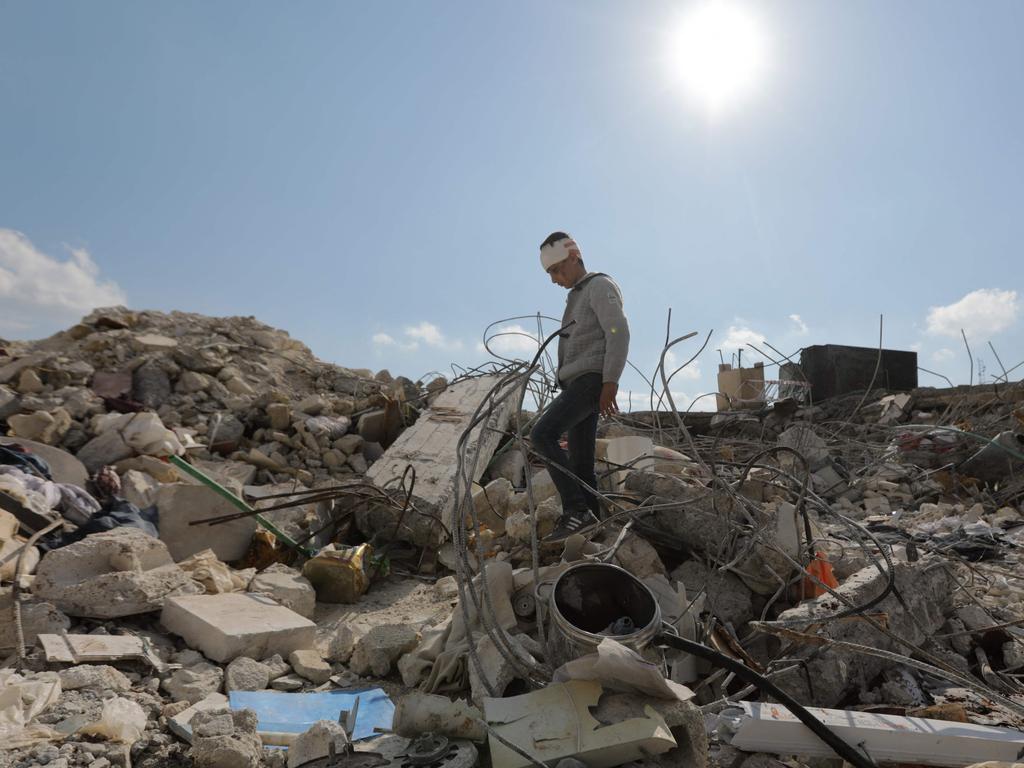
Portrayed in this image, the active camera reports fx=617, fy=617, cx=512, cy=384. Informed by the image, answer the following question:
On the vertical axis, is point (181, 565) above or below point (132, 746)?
above

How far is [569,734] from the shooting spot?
187 cm

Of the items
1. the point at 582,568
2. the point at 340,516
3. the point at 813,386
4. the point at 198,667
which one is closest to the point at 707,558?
the point at 582,568

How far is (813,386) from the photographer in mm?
11789

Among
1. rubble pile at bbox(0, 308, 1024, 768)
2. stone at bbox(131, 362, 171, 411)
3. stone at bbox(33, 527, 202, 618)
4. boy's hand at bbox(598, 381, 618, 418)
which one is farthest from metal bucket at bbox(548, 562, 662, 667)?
stone at bbox(131, 362, 171, 411)

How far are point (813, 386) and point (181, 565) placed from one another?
11.2 meters

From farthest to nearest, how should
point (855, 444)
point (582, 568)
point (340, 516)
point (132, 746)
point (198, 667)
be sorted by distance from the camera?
1. point (855, 444)
2. point (340, 516)
3. point (198, 667)
4. point (582, 568)
5. point (132, 746)

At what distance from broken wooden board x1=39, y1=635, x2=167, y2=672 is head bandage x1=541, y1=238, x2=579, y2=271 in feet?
9.71

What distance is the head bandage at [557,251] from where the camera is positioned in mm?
3842

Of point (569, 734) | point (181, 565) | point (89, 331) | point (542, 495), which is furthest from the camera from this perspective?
point (89, 331)

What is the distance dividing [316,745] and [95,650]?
1458 mm

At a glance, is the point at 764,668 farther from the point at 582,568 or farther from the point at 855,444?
the point at 855,444

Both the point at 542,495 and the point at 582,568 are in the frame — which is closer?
the point at 582,568

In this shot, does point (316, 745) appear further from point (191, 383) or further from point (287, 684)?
point (191, 383)

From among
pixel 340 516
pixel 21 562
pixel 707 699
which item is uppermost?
pixel 340 516
